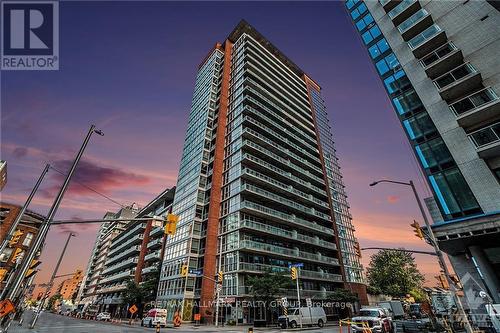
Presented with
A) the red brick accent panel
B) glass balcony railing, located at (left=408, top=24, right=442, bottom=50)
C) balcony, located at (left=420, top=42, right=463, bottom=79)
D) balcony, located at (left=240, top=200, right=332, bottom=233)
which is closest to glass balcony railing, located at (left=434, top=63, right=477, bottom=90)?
balcony, located at (left=420, top=42, right=463, bottom=79)

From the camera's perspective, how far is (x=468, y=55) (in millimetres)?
26281

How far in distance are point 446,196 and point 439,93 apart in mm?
10634

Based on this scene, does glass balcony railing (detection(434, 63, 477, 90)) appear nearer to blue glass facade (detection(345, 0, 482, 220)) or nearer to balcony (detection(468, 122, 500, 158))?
blue glass facade (detection(345, 0, 482, 220))

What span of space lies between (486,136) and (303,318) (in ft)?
85.9

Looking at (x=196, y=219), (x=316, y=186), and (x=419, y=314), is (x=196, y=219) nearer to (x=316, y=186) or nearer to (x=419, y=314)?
(x=316, y=186)

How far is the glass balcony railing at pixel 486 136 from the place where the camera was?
70.5 ft

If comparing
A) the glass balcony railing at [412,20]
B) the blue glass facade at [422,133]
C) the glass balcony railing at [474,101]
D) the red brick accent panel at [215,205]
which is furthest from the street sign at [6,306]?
the glass balcony railing at [412,20]

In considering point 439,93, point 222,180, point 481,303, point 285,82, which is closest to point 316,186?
point 222,180

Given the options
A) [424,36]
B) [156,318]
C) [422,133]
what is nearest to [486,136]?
[422,133]

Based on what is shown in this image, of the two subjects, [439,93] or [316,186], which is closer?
[439,93]

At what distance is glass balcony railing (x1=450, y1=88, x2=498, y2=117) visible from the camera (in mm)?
23164

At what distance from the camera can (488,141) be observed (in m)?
21.8

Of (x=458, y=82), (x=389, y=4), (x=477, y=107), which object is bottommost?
(x=477, y=107)

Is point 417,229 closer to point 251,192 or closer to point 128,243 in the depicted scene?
point 251,192
